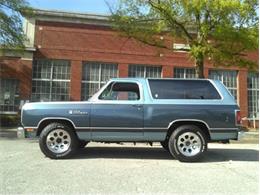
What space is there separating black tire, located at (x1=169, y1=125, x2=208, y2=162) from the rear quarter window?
829 mm

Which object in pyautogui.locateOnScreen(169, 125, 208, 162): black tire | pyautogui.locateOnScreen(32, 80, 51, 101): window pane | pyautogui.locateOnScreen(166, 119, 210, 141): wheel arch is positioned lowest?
pyautogui.locateOnScreen(169, 125, 208, 162): black tire

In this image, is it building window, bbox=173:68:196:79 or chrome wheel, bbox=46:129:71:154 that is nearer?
chrome wheel, bbox=46:129:71:154

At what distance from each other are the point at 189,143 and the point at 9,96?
22189mm

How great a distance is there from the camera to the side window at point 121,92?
32.8 feet

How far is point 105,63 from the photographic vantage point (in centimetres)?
3050

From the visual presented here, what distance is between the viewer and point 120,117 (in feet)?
32.1

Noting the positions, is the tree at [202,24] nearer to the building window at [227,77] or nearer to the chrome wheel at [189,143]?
the chrome wheel at [189,143]

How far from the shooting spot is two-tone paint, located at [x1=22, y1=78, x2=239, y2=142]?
976cm

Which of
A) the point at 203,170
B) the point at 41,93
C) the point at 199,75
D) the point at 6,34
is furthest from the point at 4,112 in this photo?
the point at 203,170

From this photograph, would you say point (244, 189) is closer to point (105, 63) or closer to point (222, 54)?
point (222, 54)

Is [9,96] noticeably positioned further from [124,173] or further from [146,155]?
[124,173]

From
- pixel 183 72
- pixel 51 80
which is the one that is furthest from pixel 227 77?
pixel 51 80

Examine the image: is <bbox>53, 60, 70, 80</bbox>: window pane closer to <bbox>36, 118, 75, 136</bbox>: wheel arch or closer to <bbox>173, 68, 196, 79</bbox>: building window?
<bbox>173, 68, 196, 79</bbox>: building window

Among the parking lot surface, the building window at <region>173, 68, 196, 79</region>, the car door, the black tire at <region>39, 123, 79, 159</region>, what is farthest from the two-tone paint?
the building window at <region>173, 68, 196, 79</region>
